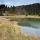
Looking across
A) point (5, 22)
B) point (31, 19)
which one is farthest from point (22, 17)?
point (5, 22)

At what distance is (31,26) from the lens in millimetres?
1504

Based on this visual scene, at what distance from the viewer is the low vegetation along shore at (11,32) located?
4.68ft

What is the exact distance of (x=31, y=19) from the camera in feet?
5.04

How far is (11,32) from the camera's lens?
4.77 feet

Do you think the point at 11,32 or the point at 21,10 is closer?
the point at 11,32

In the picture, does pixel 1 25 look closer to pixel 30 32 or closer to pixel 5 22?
pixel 5 22

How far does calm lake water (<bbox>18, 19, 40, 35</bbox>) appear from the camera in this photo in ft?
4.81

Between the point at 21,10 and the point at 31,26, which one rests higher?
the point at 21,10

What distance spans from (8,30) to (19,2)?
372mm

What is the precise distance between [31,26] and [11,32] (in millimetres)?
246

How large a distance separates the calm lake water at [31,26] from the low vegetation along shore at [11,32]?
0.05 metres

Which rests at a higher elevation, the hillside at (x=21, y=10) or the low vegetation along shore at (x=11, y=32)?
the hillside at (x=21, y=10)

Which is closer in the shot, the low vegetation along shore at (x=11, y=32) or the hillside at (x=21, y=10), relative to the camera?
the low vegetation along shore at (x=11, y=32)

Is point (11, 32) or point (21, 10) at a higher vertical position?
point (21, 10)
